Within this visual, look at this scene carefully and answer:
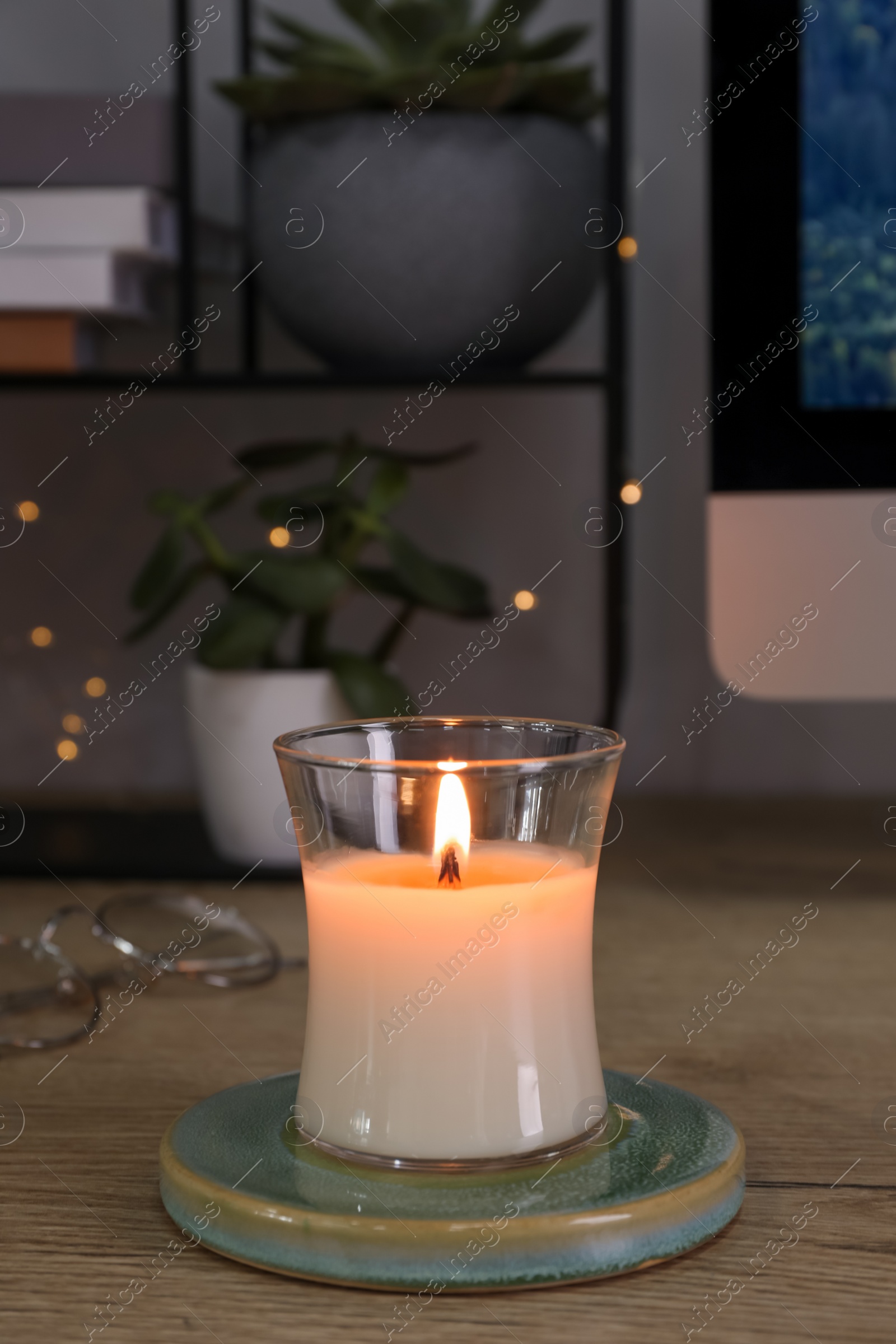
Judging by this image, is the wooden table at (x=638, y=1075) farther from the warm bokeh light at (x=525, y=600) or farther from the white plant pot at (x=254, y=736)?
the warm bokeh light at (x=525, y=600)

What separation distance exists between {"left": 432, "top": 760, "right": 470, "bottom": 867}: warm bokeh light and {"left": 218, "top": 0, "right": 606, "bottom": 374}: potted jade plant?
51 centimetres

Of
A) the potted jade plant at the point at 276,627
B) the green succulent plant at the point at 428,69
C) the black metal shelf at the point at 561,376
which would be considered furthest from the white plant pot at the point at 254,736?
the green succulent plant at the point at 428,69

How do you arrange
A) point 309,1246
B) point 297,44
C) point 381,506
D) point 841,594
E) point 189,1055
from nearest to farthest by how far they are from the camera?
point 309,1246, point 189,1055, point 841,594, point 381,506, point 297,44

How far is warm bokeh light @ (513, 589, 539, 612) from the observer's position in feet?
3.37

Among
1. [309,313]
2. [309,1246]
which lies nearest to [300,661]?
[309,313]

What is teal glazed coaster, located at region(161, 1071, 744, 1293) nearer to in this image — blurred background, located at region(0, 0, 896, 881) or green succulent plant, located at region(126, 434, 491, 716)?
green succulent plant, located at region(126, 434, 491, 716)

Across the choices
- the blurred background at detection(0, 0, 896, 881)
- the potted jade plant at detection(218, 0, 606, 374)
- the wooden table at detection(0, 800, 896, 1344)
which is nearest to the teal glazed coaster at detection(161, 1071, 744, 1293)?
the wooden table at detection(0, 800, 896, 1344)

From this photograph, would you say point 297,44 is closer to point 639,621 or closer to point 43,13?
point 43,13

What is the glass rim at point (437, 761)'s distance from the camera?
0.33 metres

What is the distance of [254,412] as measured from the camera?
1037mm

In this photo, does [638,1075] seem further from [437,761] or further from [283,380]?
[283,380]

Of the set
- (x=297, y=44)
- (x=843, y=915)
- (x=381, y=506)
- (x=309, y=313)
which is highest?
(x=297, y=44)

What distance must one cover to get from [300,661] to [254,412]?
0.30 meters

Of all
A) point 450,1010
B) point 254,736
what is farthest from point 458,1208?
point 254,736
